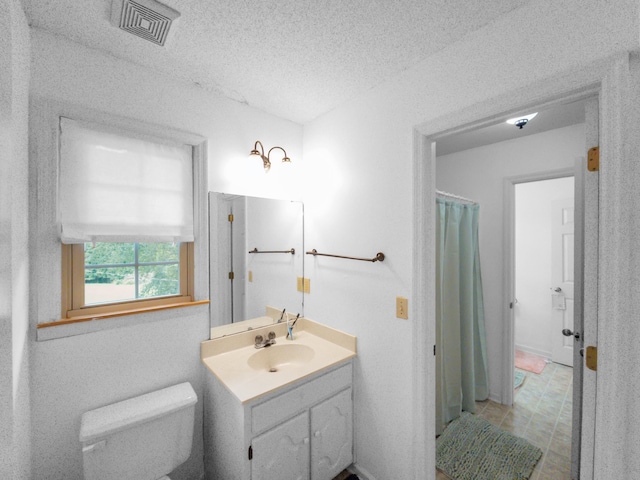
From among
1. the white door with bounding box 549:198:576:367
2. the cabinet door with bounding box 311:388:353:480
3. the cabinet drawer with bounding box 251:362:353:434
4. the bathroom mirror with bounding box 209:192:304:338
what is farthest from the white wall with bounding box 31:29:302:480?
the white door with bounding box 549:198:576:367

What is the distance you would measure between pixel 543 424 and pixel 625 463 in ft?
5.32

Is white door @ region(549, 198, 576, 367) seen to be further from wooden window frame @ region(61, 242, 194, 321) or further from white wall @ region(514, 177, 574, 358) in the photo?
wooden window frame @ region(61, 242, 194, 321)

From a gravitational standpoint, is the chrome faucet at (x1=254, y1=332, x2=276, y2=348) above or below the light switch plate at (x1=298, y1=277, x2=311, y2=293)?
below

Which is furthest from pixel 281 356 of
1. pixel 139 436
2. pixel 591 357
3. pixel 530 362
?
pixel 530 362

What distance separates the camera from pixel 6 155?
83 cm

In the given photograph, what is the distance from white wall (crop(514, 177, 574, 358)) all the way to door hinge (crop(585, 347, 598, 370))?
295cm

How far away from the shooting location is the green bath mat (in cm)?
168

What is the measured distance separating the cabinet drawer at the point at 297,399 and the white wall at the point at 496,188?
1.65 metres

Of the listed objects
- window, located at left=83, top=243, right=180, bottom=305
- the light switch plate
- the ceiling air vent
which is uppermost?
the ceiling air vent

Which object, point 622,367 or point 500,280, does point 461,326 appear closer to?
point 500,280

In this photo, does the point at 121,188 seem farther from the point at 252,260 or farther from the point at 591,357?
the point at 591,357

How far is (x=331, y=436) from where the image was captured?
1.54 m

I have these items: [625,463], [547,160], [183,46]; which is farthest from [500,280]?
[183,46]

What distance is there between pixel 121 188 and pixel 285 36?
1.07 meters
